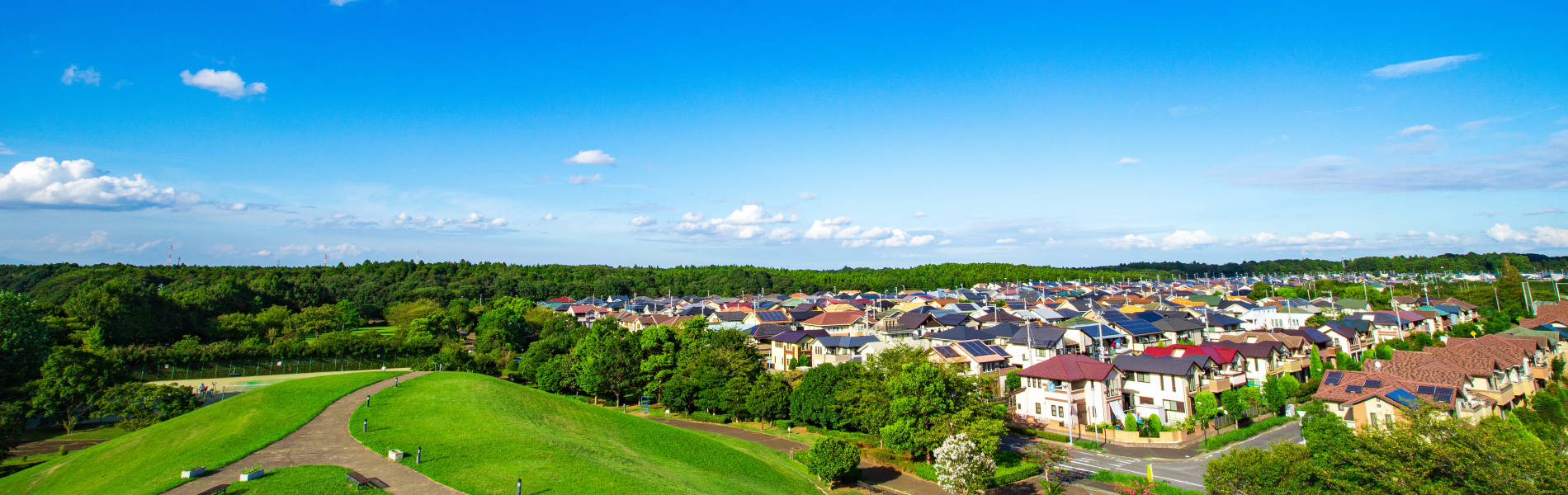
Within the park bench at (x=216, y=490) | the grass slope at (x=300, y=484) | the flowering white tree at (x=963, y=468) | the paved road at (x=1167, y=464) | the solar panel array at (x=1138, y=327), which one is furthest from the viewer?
the solar panel array at (x=1138, y=327)

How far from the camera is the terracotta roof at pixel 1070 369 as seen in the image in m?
39.1

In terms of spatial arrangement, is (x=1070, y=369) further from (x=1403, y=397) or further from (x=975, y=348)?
(x=1403, y=397)

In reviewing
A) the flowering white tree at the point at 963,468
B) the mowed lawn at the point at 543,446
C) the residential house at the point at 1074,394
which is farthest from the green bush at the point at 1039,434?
the mowed lawn at the point at 543,446

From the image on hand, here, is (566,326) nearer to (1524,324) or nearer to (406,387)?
(406,387)

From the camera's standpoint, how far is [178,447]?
24062 millimetres

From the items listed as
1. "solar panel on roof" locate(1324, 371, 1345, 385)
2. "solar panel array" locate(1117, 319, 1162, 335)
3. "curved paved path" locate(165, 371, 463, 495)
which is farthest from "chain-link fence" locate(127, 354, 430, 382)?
"solar panel on roof" locate(1324, 371, 1345, 385)

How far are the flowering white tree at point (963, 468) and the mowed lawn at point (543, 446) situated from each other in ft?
19.7

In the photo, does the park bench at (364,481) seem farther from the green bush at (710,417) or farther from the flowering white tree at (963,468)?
the green bush at (710,417)

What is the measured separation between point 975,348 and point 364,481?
39.3 meters

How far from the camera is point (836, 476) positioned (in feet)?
96.0

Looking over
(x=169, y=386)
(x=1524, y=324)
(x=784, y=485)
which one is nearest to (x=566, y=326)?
(x=169, y=386)

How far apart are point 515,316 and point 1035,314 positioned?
202 ft

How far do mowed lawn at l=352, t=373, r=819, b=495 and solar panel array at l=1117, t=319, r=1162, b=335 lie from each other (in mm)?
38390

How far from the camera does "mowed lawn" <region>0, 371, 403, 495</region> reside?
2075 cm
